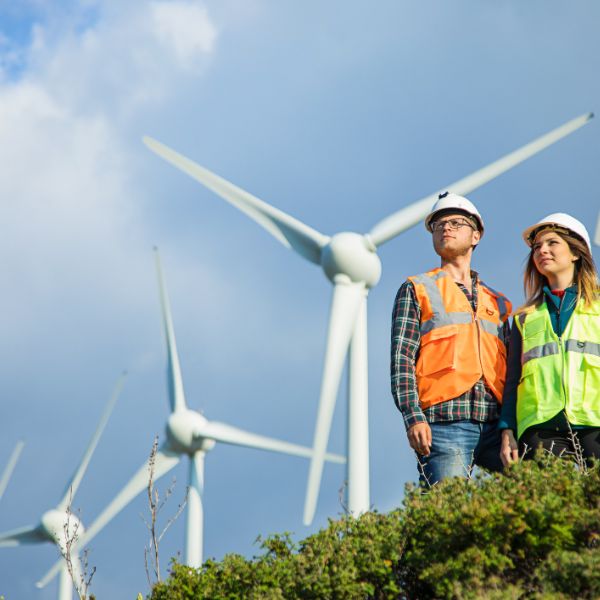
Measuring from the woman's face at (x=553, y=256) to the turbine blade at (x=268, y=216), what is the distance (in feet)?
44.3

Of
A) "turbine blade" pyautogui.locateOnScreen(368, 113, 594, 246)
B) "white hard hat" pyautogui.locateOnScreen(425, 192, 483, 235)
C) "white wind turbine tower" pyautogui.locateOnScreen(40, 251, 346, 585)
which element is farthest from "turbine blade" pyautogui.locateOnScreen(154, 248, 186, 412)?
"white hard hat" pyautogui.locateOnScreen(425, 192, 483, 235)

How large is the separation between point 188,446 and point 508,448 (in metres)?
24.9

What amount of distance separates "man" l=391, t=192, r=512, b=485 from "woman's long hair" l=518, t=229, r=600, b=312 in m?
0.29

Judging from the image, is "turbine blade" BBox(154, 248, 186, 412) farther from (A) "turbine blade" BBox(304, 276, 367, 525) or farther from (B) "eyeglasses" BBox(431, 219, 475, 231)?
(B) "eyeglasses" BBox(431, 219, 475, 231)

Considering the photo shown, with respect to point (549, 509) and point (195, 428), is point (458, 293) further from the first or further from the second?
point (195, 428)

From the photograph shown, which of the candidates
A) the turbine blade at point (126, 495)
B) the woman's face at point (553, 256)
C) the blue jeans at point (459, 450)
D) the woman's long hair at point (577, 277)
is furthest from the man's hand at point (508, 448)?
the turbine blade at point (126, 495)

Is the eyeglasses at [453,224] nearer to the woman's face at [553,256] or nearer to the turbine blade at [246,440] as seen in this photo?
the woman's face at [553,256]

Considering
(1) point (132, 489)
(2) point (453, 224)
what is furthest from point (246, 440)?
(2) point (453, 224)

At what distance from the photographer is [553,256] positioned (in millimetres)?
7586

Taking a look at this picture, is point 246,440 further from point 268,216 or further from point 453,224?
point 453,224

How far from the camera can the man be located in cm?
720

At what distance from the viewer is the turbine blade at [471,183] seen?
20297mm

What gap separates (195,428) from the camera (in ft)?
101

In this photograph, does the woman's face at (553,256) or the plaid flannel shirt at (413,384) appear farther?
the woman's face at (553,256)
